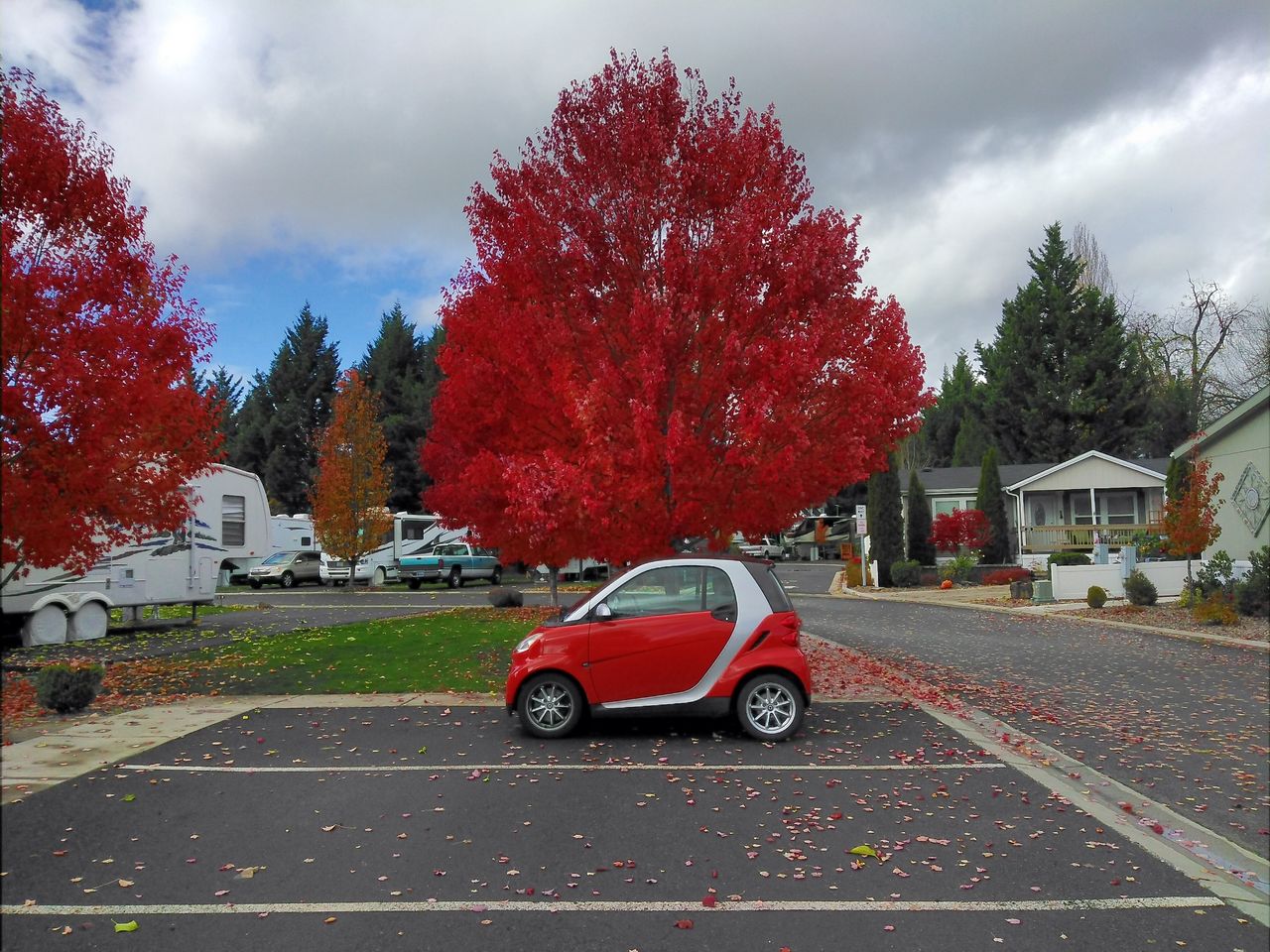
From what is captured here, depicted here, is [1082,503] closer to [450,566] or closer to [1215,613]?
[450,566]

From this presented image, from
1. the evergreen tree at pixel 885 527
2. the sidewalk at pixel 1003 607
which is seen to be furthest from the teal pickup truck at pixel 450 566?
the evergreen tree at pixel 885 527

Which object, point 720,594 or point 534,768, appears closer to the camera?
point 534,768

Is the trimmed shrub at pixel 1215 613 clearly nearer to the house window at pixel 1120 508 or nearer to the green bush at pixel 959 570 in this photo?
the green bush at pixel 959 570

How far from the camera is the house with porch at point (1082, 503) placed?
131ft

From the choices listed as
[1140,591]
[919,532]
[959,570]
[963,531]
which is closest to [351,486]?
[959,570]

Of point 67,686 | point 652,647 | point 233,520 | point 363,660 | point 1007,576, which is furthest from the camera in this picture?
point 1007,576

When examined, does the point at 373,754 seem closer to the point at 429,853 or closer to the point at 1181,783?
the point at 429,853

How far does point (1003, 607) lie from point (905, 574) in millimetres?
10986

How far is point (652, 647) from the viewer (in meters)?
8.05

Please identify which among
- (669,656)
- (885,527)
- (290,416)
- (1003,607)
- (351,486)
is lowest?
(1003,607)

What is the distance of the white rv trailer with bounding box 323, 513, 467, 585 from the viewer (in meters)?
39.0

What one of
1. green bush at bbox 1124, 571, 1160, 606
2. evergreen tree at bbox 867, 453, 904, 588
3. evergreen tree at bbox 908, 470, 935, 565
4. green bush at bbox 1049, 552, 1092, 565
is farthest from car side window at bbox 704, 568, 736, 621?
evergreen tree at bbox 908, 470, 935, 565

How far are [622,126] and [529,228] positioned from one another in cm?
169

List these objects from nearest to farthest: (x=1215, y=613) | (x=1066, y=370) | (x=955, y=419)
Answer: (x=1215, y=613), (x=1066, y=370), (x=955, y=419)
